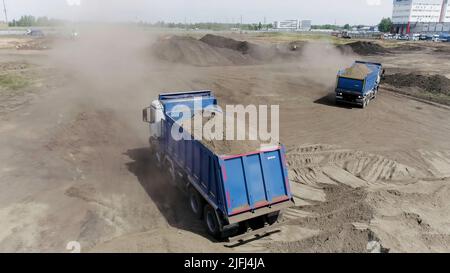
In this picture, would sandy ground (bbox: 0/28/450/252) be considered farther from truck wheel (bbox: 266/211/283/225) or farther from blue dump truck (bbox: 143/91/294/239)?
blue dump truck (bbox: 143/91/294/239)

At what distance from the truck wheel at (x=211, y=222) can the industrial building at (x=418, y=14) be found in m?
148

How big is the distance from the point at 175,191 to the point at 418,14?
15845 centimetres

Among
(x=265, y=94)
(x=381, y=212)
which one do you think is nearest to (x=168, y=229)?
(x=381, y=212)

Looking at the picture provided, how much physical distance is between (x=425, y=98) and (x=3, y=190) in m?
27.5

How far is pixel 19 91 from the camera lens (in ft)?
82.2

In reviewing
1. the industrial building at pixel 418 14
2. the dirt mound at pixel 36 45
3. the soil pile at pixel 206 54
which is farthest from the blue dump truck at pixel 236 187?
the industrial building at pixel 418 14

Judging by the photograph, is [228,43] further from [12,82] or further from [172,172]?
[172,172]

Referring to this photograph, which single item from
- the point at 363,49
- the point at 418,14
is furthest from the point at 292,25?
the point at 363,49

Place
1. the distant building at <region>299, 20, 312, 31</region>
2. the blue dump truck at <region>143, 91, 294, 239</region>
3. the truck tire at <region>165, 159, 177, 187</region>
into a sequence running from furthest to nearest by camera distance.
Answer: the distant building at <region>299, 20, 312, 31</region> < the truck tire at <region>165, 159, 177, 187</region> < the blue dump truck at <region>143, 91, 294, 239</region>

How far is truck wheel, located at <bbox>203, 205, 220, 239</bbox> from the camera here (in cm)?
855

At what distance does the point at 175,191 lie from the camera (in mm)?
11484

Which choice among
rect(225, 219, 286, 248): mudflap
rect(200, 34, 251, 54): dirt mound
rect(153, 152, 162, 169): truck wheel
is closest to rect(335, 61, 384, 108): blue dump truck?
rect(153, 152, 162, 169): truck wheel

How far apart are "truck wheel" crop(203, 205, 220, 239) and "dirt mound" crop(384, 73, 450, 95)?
1025 inches
